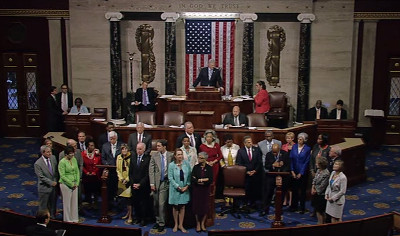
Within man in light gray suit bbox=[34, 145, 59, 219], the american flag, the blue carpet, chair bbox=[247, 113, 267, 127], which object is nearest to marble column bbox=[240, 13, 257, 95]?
the american flag

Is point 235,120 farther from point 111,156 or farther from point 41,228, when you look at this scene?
point 41,228

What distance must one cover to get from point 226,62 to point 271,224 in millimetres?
7188

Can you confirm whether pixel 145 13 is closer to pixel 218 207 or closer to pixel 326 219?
pixel 218 207

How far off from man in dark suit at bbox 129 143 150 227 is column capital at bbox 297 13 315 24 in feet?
25.8

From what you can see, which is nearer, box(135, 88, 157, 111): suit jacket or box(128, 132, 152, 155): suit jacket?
box(128, 132, 152, 155): suit jacket

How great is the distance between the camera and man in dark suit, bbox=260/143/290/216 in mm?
10516

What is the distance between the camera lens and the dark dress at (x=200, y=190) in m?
9.70

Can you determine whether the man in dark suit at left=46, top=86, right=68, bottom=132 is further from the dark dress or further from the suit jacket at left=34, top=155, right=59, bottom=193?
the dark dress

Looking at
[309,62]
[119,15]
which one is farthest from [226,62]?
[119,15]

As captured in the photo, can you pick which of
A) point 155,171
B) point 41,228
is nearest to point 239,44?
point 155,171

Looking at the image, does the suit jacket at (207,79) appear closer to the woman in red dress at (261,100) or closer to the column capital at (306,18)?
the woman in red dress at (261,100)

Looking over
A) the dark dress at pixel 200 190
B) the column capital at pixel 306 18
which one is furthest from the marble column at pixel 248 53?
the dark dress at pixel 200 190

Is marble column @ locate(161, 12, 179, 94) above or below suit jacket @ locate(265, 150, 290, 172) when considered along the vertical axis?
above

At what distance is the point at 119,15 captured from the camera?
16.0 m
